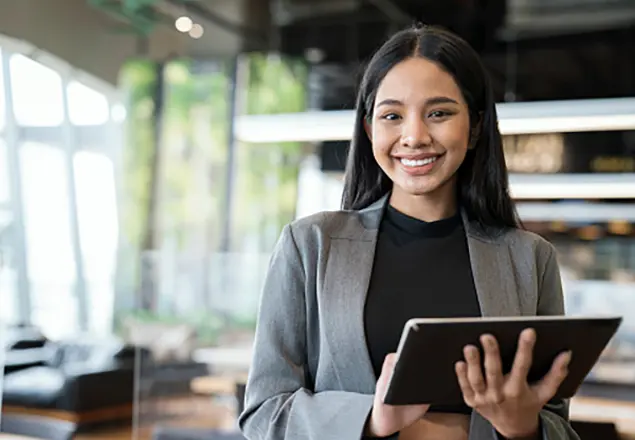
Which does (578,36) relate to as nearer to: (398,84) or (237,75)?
(237,75)

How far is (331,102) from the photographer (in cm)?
716

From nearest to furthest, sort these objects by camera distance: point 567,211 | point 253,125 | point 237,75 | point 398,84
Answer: point 398,84
point 253,125
point 567,211
point 237,75

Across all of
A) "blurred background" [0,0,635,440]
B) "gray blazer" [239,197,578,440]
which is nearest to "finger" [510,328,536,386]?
"gray blazer" [239,197,578,440]

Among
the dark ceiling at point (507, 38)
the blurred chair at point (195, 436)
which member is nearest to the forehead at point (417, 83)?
the blurred chair at point (195, 436)

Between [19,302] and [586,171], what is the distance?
3812 mm

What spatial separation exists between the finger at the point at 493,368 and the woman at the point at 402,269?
0.08m

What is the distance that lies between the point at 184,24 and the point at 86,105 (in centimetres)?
93

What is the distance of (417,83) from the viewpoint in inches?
52.6

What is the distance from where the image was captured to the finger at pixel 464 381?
113 cm

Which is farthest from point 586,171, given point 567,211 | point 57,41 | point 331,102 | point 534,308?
point 534,308

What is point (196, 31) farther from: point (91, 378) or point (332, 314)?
point (332, 314)

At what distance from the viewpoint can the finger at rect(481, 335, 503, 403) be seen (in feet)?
3.63

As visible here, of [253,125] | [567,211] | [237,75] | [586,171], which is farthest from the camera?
[237,75]

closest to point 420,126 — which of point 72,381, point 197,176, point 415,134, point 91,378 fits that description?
point 415,134
